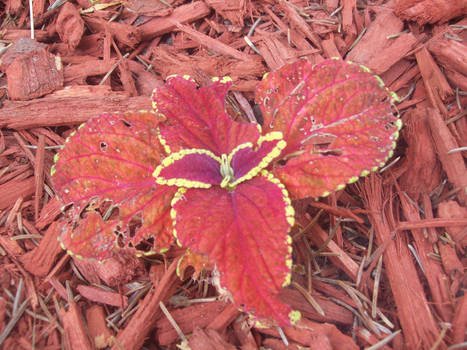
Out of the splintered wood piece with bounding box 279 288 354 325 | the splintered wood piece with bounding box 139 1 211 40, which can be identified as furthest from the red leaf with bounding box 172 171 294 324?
the splintered wood piece with bounding box 139 1 211 40

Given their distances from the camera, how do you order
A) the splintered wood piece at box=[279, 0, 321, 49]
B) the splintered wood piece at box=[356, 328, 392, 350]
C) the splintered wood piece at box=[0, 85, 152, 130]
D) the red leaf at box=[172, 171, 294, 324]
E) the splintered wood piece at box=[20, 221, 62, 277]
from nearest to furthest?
the red leaf at box=[172, 171, 294, 324]
the splintered wood piece at box=[356, 328, 392, 350]
the splintered wood piece at box=[20, 221, 62, 277]
the splintered wood piece at box=[0, 85, 152, 130]
the splintered wood piece at box=[279, 0, 321, 49]

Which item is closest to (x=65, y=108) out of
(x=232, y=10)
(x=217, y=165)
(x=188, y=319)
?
(x=217, y=165)

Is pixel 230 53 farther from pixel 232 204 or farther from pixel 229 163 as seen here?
pixel 232 204

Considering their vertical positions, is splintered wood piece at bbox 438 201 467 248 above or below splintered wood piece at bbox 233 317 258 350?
above

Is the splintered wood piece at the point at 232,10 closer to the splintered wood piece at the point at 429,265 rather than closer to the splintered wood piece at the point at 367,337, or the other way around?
the splintered wood piece at the point at 429,265

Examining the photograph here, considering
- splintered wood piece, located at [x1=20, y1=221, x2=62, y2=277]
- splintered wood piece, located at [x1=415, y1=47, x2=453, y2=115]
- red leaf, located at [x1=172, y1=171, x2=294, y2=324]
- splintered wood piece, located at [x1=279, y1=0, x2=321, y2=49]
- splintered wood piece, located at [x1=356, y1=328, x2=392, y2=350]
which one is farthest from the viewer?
splintered wood piece, located at [x1=279, y1=0, x2=321, y2=49]

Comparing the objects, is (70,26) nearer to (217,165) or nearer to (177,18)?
(177,18)

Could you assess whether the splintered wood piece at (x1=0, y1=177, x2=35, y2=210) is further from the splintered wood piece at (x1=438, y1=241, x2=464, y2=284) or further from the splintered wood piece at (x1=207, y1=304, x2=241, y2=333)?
the splintered wood piece at (x1=438, y1=241, x2=464, y2=284)
